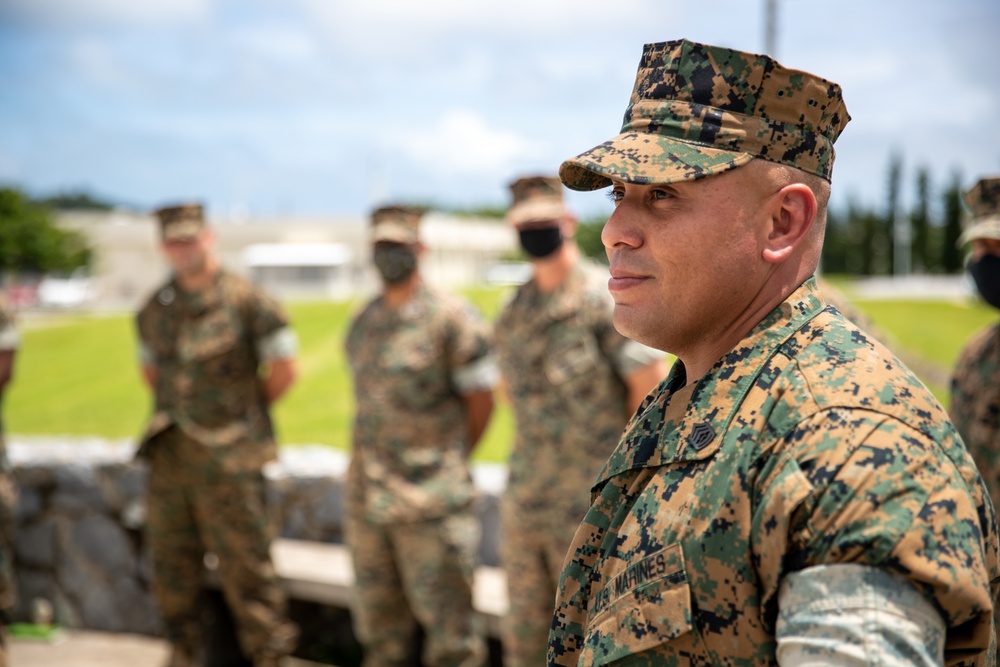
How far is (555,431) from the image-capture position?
3830mm

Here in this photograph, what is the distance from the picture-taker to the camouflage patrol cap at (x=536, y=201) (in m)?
3.95

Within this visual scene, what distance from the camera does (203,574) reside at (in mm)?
4934

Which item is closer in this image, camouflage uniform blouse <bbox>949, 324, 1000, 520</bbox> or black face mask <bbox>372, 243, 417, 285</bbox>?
camouflage uniform blouse <bbox>949, 324, 1000, 520</bbox>

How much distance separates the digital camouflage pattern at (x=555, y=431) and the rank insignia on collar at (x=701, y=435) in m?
2.34

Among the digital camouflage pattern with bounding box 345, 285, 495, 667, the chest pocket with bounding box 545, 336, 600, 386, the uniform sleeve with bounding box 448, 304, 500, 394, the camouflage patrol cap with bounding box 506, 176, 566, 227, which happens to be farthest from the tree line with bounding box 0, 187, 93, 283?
the chest pocket with bounding box 545, 336, 600, 386

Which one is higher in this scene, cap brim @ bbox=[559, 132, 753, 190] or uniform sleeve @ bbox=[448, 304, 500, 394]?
cap brim @ bbox=[559, 132, 753, 190]

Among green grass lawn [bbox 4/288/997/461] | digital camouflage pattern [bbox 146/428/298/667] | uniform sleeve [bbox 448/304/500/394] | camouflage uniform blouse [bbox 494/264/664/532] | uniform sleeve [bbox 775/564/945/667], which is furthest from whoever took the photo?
green grass lawn [bbox 4/288/997/461]

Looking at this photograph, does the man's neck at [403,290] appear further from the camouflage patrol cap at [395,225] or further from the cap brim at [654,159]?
the cap brim at [654,159]

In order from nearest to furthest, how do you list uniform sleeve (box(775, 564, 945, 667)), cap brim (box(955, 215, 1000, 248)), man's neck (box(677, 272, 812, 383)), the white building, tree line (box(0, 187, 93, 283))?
uniform sleeve (box(775, 564, 945, 667)) → man's neck (box(677, 272, 812, 383)) → cap brim (box(955, 215, 1000, 248)) → tree line (box(0, 187, 93, 283)) → the white building

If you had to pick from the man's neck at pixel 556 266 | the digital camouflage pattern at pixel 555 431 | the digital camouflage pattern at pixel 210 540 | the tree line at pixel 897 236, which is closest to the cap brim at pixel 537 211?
the man's neck at pixel 556 266

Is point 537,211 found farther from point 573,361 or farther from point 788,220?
point 788,220

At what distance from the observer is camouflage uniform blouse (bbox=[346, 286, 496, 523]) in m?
4.21

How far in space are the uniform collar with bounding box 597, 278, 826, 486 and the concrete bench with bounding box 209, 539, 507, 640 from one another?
3238 millimetres

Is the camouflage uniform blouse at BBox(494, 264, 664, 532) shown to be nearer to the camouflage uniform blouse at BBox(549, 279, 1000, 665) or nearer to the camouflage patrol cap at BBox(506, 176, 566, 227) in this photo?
the camouflage patrol cap at BBox(506, 176, 566, 227)
